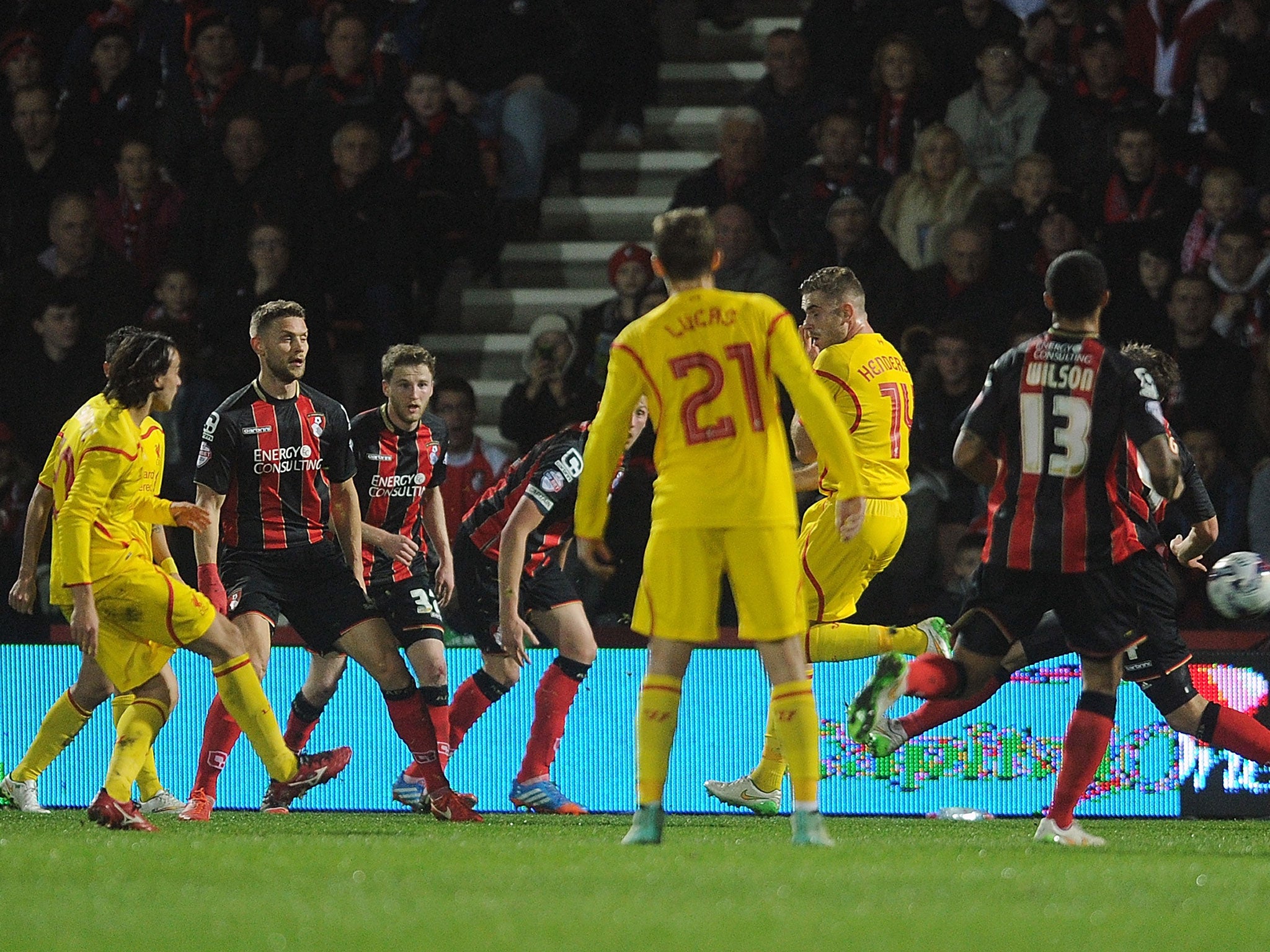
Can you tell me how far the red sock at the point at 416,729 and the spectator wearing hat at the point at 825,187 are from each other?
16.6 ft

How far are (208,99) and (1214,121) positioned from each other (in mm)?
6958

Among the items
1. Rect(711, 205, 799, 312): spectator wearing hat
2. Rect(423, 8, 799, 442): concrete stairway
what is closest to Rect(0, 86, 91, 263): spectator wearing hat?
Rect(423, 8, 799, 442): concrete stairway

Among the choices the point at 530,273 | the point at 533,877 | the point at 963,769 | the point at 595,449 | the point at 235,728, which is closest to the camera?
the point at 533,877

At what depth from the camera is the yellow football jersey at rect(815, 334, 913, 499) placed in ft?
26.0

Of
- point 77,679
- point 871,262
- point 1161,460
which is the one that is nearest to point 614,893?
point 1161,460

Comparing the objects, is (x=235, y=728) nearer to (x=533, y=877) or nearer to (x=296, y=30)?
(x=533, y=877)

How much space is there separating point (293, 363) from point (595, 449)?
222 cm

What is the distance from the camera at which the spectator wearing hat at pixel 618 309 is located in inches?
472

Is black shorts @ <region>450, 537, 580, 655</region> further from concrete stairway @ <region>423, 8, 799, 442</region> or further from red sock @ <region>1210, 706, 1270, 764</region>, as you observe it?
concrete stairway @ <region>423, 8, 799, 442</region>

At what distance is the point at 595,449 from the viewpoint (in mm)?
6309

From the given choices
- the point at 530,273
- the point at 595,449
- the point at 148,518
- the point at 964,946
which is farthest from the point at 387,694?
the point at 530,273

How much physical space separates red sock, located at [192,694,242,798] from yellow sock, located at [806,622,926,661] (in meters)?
2.42

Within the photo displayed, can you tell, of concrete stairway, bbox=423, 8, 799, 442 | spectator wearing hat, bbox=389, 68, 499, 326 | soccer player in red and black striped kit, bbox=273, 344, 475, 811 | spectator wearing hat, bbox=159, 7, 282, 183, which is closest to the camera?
soccer player in red and black striped kit, bbox=273, 344, 475, 811

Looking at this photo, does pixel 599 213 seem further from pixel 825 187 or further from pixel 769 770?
pixel 769 770
